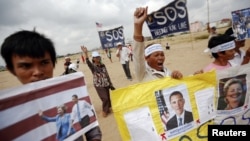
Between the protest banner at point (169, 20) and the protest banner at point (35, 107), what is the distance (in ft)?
7.50

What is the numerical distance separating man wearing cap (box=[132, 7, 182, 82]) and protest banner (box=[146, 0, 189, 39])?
80 cm

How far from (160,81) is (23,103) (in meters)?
1.60

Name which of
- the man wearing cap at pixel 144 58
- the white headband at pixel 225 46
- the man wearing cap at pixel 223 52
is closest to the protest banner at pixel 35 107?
the man wearing cap at pixel 144 58

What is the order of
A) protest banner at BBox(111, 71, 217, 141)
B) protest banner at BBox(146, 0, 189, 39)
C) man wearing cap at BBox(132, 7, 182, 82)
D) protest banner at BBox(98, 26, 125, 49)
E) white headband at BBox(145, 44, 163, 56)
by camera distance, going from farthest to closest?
protest banner at BBox(98, 26, 125, 49) → protest banner at BBox(146, 0, 189, 39) → white headband at BBox(145, 44, 163, 56) → man wearing cap at BBox(132, 7, 182, 82) → protest banner at BBox(111, 71, 217, 141)

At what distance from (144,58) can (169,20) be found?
175 centimetres

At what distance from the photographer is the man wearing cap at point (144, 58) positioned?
8.90 ft

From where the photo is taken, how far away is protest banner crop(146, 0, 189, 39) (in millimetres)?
4031

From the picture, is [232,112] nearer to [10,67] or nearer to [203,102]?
[203,102]

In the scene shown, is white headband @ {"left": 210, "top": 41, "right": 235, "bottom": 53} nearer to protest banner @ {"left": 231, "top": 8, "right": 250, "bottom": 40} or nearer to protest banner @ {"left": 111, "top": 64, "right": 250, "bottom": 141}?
protest banner @ {"left": 111, "top": 64, "right": 250, "bottom": 141}

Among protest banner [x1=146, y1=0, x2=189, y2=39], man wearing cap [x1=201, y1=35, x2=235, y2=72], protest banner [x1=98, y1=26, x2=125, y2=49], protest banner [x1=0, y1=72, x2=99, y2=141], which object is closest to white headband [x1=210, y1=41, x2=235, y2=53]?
man wearing cap [x1=201, y1=35, x2=235, y2=72]

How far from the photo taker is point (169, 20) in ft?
14.3

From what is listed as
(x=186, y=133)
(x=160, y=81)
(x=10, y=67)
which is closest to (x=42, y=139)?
(x=10, y=67)

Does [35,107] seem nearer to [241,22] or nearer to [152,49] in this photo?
[152,49]

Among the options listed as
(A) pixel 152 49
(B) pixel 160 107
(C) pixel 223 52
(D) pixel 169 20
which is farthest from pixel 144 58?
(D) pixel 169 20
